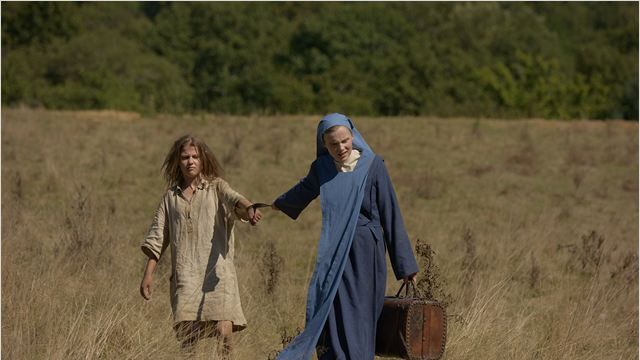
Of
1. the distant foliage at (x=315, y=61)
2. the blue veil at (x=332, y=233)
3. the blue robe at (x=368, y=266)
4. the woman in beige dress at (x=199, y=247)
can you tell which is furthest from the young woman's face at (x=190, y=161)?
the distant foliage at (x=315, y=61)

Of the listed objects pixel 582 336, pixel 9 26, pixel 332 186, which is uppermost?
pixel 9 26

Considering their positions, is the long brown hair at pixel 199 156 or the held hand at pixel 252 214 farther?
the long brown hair at pixel 199 156

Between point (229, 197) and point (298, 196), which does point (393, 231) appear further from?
point (229, 197)

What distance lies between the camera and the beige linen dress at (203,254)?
6.18 m

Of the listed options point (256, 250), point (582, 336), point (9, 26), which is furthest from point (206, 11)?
point (582, 336)

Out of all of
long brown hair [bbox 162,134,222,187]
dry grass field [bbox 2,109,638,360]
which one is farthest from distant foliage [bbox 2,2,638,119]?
long brown hair [bbox 162,134,222,187]

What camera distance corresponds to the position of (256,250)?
1099 centimetres

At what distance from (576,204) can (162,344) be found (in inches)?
436

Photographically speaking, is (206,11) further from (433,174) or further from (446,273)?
(446,273)

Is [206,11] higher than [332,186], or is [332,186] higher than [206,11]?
[206,11]

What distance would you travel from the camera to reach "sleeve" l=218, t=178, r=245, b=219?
617 centimetres

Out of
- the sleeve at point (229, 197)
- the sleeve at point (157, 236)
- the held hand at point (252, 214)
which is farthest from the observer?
the sleeve at point (157, 236)

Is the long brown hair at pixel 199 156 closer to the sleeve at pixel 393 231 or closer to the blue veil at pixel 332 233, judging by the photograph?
the blue veil at pixel 332 233

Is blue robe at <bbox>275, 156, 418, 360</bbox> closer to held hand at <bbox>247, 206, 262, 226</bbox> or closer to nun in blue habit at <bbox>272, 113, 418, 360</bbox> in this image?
nun in blue habit at <bbox>272, 113, 418, 360</bbox>
